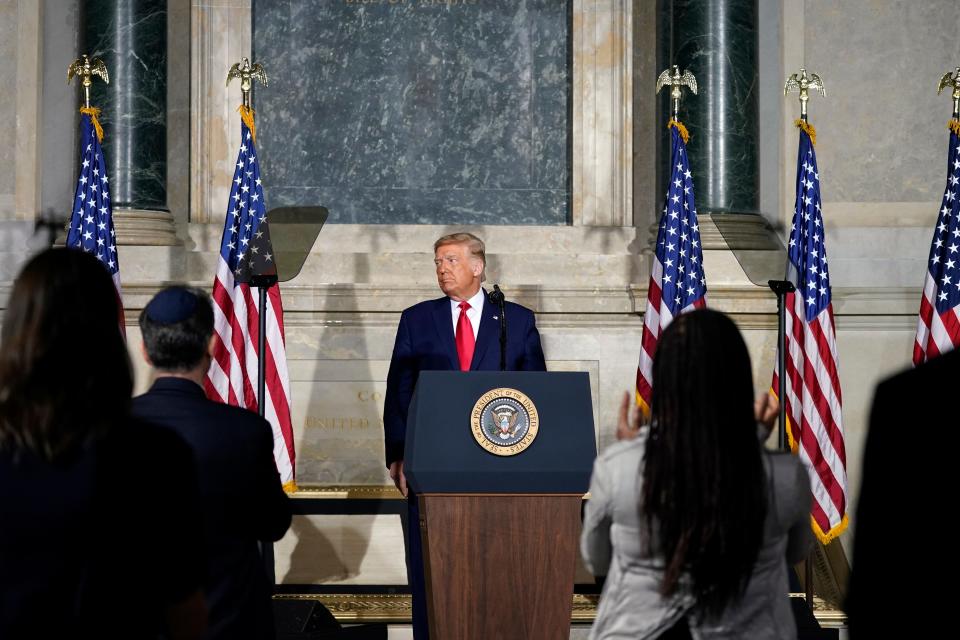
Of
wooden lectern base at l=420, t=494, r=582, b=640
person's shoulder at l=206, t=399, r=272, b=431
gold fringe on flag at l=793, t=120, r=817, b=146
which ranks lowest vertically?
wooden lectern base at l=420, t=494, r=582, b=640

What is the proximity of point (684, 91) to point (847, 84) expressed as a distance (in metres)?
1.15

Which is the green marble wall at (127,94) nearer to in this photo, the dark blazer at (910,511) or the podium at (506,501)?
the podium at (506,501)

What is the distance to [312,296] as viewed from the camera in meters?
8.16

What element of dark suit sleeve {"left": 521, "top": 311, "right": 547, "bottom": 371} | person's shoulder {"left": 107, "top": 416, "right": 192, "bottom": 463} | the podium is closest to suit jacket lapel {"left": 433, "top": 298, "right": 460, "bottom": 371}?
dark suit sleeve {"left": 521, "top": 311, "right": 547, "bottom": 371}

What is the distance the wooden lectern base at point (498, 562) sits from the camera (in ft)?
15.5

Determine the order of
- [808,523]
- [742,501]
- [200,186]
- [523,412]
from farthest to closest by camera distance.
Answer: [200,186] < [523,412] < [808,523] < [742,501]

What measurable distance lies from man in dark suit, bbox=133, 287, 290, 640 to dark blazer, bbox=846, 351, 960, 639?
1.60 m

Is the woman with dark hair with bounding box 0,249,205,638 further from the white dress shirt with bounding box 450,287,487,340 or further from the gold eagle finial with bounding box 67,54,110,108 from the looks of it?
the gold eagle finial with bounding box 67,54,110,108

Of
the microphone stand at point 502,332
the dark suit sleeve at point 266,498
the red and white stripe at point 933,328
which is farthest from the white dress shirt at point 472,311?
the dark suit sleeve at point 266,498

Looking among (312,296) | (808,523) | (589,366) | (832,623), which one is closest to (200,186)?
(312,296)

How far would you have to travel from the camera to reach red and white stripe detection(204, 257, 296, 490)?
6.92 m

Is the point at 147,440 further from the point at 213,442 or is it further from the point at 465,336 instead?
the point at 465,336

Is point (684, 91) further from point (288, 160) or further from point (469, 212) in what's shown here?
point (288, 160)

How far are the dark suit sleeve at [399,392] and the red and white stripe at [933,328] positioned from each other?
3.06 metres
